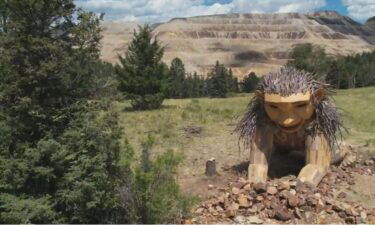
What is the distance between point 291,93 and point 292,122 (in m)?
0.67

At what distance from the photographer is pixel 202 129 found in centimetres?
1911

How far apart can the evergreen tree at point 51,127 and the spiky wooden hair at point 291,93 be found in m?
3.29

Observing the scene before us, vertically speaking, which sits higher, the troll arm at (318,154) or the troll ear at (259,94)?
the troll ear at (259,94)

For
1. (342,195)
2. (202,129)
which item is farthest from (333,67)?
(342,195)

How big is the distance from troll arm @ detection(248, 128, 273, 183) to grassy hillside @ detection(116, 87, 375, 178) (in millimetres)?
2210

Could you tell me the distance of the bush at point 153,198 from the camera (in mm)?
7891

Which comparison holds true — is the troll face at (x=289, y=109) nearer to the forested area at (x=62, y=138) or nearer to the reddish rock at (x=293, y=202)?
the reddish rock at (x=293, y=202)

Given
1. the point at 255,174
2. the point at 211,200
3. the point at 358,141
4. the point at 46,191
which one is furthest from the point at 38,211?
the point at 358,141

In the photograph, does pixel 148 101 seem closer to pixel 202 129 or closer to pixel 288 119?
pixel 202 129

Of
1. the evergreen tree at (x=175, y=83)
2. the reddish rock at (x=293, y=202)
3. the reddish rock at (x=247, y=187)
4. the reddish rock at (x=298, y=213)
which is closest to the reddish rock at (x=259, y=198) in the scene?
the reddish rock at (x=247, y=187)

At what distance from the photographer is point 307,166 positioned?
1015cm

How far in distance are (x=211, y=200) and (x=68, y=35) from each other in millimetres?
3992

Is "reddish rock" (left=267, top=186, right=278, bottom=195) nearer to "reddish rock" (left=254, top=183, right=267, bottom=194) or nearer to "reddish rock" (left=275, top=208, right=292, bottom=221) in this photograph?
"reddish rock" (left=254, top=183, right=267, bottom=194)

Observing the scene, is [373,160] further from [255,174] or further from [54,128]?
[54,128]
